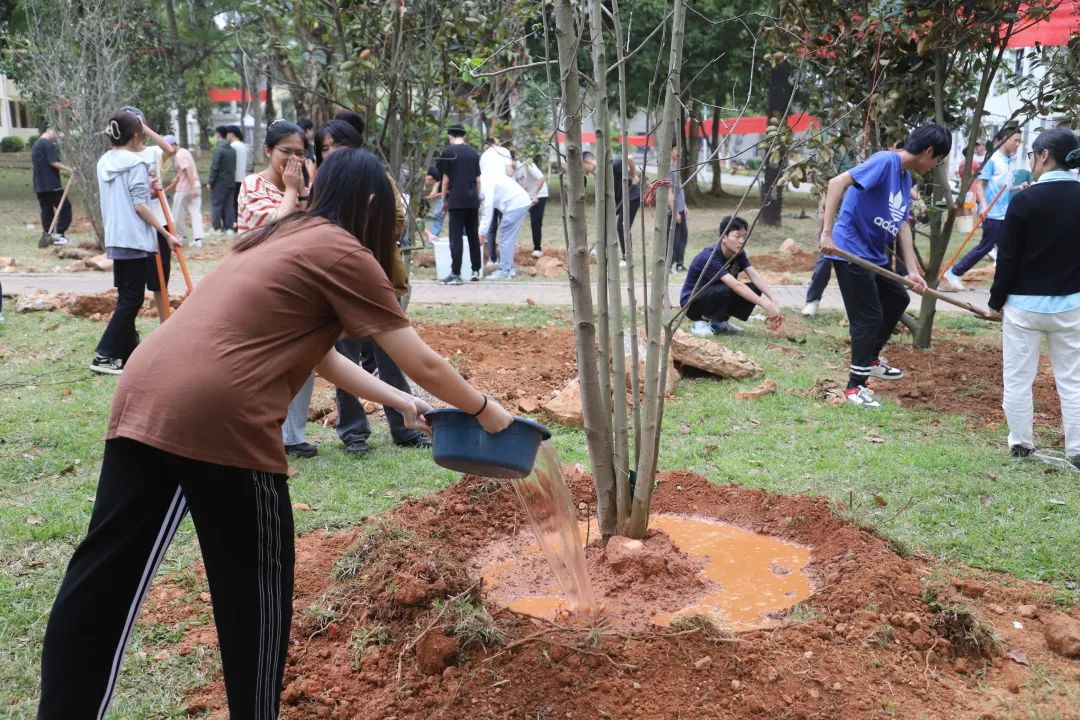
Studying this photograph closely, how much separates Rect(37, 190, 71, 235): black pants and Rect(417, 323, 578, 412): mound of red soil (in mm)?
9775

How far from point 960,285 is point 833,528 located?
9.04 meters

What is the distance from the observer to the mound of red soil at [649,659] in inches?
120

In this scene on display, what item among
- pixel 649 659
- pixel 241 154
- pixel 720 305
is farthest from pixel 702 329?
pixel 241 154

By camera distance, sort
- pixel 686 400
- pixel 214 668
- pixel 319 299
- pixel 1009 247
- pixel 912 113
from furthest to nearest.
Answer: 1. pixel 912 113
2. pixel 686 400
3. pixel 1009 247
4. pixel 214 668
5. pixel 319 299

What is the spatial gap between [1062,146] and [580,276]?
3412 millimetres

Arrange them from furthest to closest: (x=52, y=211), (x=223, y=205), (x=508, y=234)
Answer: (x=223, y=205)
(x=52, y=211)
(x=508, y=234)

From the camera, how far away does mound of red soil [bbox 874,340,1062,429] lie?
22.5ft

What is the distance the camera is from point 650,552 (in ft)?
13.0

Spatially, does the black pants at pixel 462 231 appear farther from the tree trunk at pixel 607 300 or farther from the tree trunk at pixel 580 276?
the tree trunk at pixel 580 276

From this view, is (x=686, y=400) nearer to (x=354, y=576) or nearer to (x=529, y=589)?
(x=529, y=589)

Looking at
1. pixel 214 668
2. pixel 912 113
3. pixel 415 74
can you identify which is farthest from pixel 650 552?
pixel 912 113

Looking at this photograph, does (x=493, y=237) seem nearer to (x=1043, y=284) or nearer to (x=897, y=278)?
(x=897, y=278)

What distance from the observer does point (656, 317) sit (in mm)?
3824

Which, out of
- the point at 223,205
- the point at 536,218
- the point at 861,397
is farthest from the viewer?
the point at 223,205
